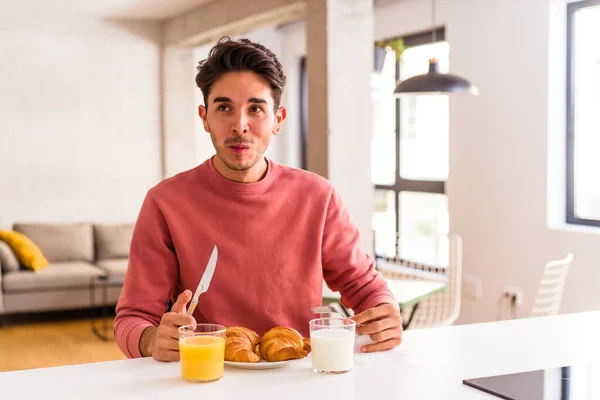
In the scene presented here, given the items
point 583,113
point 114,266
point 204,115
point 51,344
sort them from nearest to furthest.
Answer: point 204,115
point 583,113
point 51,344
point 114,266

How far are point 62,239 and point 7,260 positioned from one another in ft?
2.23

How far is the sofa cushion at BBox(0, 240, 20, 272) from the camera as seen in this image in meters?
5.74

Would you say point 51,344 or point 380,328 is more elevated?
point 380,328

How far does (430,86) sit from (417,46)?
2.47 m

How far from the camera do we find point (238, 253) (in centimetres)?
166

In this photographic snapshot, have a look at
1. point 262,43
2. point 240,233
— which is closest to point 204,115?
point 240,233

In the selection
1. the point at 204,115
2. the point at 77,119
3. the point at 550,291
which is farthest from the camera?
the point at 77,119

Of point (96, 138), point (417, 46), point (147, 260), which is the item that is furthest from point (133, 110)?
point (147, 260)

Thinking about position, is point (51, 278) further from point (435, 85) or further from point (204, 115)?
point (204, 115)

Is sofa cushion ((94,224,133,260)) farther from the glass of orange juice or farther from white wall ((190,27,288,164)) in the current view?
the glass of orange juice

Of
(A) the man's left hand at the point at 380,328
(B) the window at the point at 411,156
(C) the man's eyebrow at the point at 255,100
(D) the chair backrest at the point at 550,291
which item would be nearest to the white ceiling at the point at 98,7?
(B) the window at the point at 411,156

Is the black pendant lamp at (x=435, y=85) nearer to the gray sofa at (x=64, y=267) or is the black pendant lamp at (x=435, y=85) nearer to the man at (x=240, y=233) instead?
the man at (x=240, y=233)

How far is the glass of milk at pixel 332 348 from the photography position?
1294 mm

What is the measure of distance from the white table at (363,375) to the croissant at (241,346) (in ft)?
0.08
